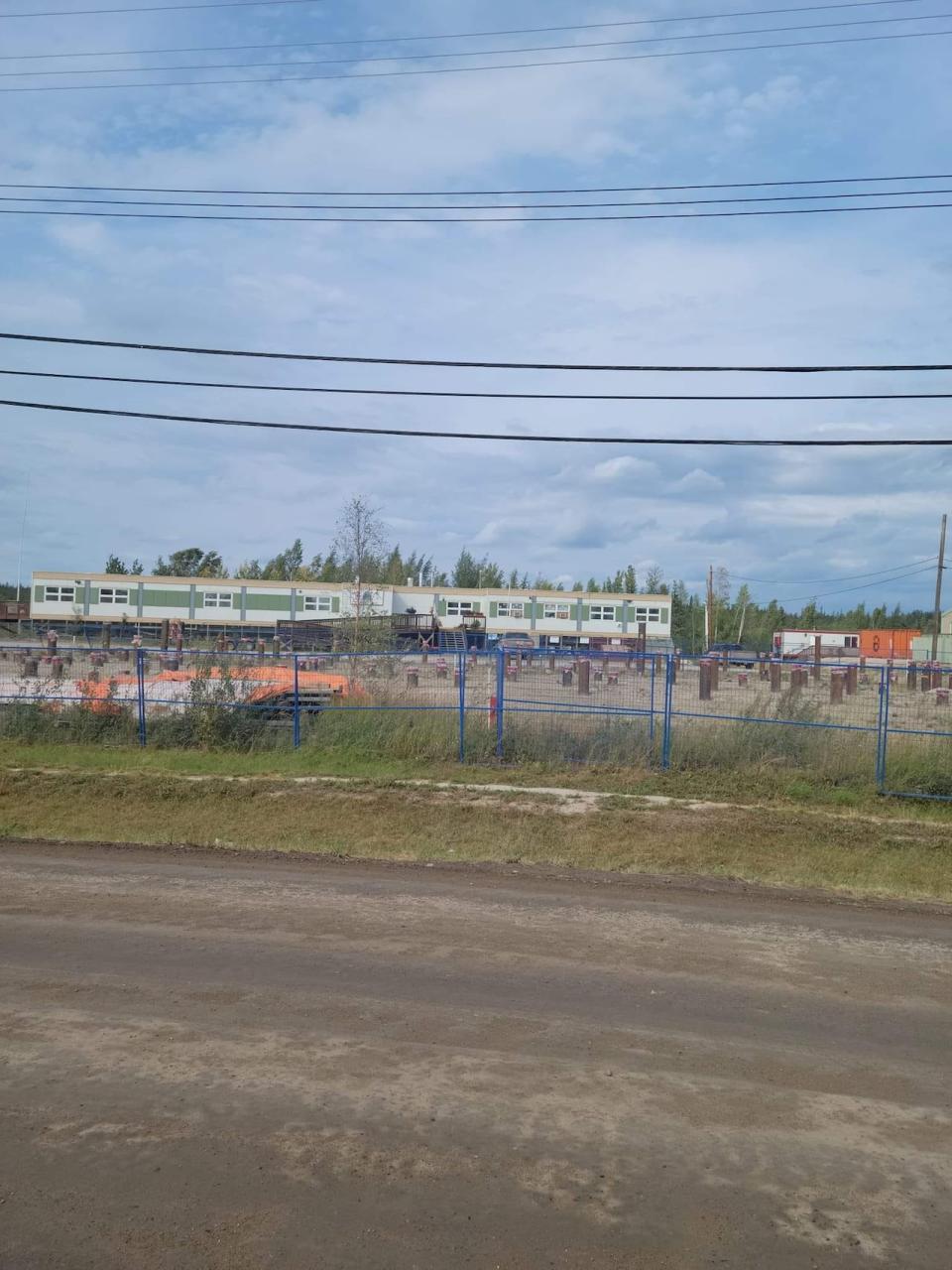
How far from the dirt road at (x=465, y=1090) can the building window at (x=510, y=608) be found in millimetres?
73685

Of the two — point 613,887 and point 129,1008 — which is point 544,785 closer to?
point 613,887

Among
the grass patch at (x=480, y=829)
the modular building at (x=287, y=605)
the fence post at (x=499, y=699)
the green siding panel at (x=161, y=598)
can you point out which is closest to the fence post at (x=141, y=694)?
the grass patch at (x=480, y=829)

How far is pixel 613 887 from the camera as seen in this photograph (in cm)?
1093

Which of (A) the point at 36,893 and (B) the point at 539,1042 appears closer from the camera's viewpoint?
(B) the point at 539,1042

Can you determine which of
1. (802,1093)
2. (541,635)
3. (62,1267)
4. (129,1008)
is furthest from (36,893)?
(541,635)

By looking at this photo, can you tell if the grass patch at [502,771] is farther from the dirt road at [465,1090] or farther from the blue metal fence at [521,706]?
the dirt road at [465,1090]

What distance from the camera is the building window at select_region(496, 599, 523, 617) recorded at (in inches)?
3267

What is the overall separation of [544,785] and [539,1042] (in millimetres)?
10782

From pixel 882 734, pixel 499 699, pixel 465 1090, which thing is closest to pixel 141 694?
pixel 499 699

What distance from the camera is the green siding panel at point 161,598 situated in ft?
258

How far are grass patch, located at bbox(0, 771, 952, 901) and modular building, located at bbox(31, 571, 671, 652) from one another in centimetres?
5768

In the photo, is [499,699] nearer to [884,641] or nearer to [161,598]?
[884,641]

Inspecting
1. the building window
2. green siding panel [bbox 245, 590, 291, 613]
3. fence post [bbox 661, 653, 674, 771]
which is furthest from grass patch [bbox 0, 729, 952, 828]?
the building window

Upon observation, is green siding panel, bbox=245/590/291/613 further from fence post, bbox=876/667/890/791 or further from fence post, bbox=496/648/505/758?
fence post, bbox=876/667/890/791
